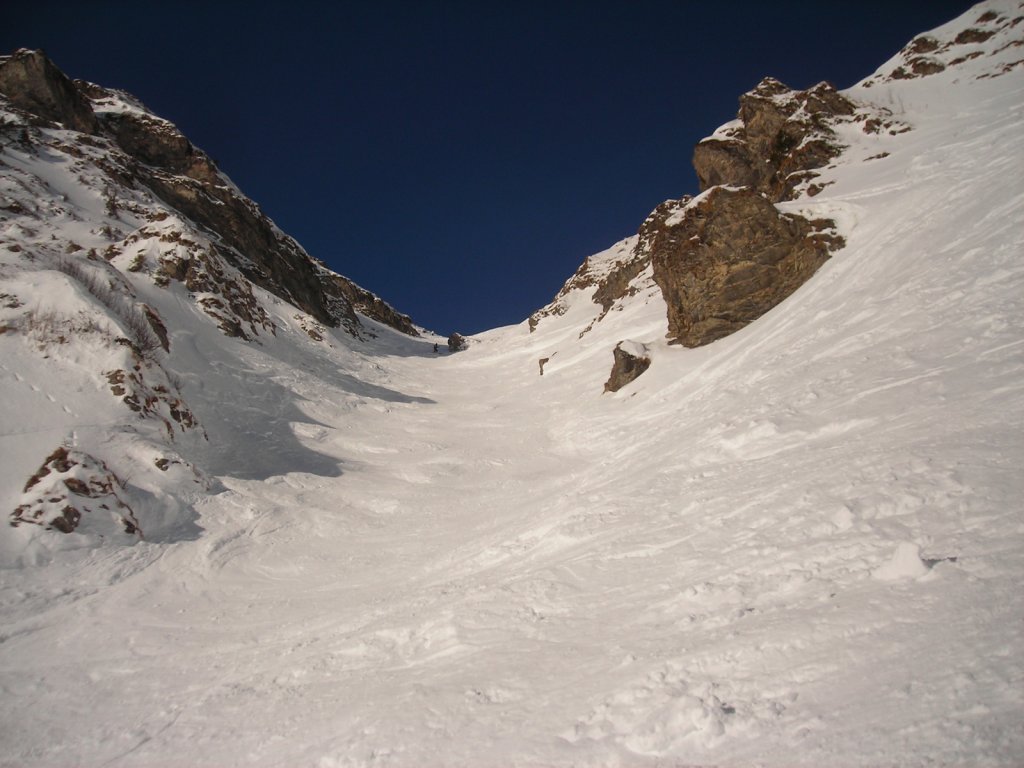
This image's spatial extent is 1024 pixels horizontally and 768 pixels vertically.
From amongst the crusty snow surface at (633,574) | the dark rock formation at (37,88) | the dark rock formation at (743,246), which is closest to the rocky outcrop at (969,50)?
the dark rock formation at (743,246)

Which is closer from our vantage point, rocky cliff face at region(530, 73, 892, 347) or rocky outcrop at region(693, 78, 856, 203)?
rocky cliff face at region(530, 73, 892, 347)

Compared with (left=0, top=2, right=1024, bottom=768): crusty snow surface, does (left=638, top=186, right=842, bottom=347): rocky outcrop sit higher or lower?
higher

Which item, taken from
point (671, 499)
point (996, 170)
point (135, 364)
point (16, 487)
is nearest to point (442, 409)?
point (135, 364)

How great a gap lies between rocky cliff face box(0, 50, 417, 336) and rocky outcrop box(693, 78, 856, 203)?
30.5 metres

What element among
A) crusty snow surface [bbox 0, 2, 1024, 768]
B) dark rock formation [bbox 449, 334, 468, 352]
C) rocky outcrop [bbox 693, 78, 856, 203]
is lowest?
crusty snow surface [bbox 0, 2, 1024, 768]

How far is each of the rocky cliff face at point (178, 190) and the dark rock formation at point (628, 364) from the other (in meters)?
18.7

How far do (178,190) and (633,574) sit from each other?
5570 centimetres

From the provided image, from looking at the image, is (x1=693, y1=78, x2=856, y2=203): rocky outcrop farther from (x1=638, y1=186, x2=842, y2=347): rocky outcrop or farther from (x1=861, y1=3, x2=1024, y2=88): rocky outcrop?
(x1=861, y1=3, x2=1024, y2=88): rocky outcrop

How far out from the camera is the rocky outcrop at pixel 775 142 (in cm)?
2741

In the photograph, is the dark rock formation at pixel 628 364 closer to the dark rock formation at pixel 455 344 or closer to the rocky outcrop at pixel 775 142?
the rocky outcrop at pixel 775 142

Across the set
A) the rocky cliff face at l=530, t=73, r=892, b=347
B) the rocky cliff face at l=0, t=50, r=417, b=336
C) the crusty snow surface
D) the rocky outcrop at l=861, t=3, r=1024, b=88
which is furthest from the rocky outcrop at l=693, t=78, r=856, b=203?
the rocky cliff face at l=0, t=50, r=417, b=336

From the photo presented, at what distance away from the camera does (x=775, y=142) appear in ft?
102

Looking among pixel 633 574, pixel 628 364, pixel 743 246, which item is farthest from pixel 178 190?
pixel 633 574

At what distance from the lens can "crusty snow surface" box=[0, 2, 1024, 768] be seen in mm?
3549
